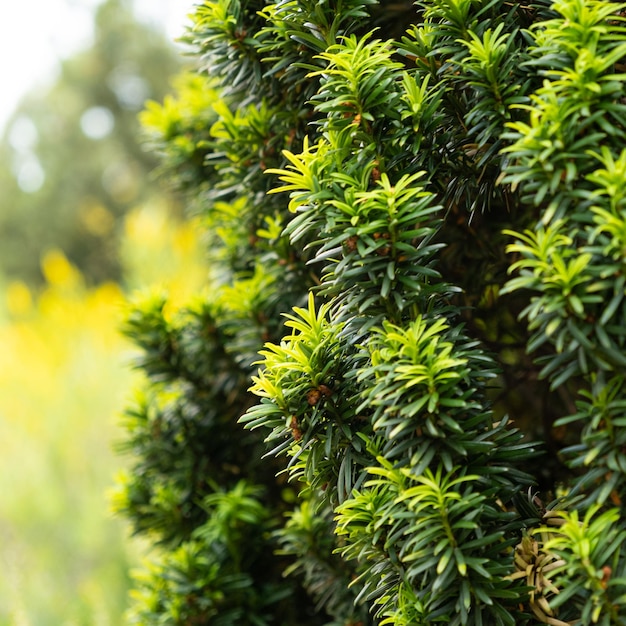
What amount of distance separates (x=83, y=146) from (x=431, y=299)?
1017 cm

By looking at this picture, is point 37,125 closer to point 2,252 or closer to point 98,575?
point 2,252

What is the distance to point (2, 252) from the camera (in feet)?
33.2

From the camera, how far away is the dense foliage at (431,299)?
0.88m

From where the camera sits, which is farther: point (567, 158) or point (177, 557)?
point (177, 557)

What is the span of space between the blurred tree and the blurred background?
20 mm

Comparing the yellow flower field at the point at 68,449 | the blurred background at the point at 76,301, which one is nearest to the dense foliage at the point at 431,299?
the blurred background at the point at 76,301

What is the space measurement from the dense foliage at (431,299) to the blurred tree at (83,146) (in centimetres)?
881

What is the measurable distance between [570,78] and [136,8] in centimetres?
1035

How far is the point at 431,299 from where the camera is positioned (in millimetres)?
1077

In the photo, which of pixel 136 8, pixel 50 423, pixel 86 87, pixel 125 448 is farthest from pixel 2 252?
pixel 125 448

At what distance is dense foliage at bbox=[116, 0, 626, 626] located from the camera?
0.88 meters

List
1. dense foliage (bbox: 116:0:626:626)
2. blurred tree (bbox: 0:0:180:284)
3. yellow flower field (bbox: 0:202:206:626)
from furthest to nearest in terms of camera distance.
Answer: blurred tree (bbox: 0:0:180:284) < yellow flower field (bbox: 0:202:206:626) < dense foliage (bbox: 116:0:626:626)

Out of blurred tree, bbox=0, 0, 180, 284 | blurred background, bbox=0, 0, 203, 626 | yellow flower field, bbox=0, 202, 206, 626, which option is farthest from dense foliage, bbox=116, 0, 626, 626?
blurred tree, bbox=0, 0, 180, 284

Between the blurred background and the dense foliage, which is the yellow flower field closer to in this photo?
the blurred background
